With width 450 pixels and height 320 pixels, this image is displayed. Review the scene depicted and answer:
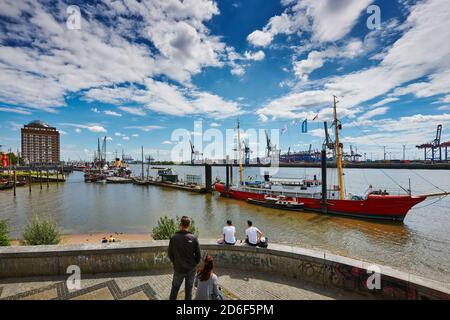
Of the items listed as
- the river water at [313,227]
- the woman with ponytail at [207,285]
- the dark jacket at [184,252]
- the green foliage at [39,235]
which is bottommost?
the river water at [313,227]

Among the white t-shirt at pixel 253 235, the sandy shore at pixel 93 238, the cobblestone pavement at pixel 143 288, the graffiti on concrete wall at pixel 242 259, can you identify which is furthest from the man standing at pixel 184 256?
the sandy shore at pixel 93 238

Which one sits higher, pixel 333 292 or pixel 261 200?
pixel 333 292

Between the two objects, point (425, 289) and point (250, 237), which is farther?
point (250, 237)

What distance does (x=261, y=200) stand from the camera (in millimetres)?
34312

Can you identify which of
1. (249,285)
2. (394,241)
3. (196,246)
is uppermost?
(196,246)

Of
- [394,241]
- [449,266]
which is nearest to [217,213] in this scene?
[394,241]

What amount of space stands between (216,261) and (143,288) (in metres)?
1.97

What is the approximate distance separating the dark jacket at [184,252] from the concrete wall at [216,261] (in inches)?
79.8

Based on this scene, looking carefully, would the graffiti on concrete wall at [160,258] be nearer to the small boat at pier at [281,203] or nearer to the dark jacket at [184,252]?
the dark jacket at [184,252]

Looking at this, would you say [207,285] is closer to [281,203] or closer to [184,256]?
[184,256]

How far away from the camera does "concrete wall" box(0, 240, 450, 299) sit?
4.88 metres

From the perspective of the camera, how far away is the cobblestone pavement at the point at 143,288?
468 centimetres

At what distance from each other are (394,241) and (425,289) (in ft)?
60.4

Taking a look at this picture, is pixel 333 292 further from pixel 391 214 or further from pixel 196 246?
pixel 391 214
